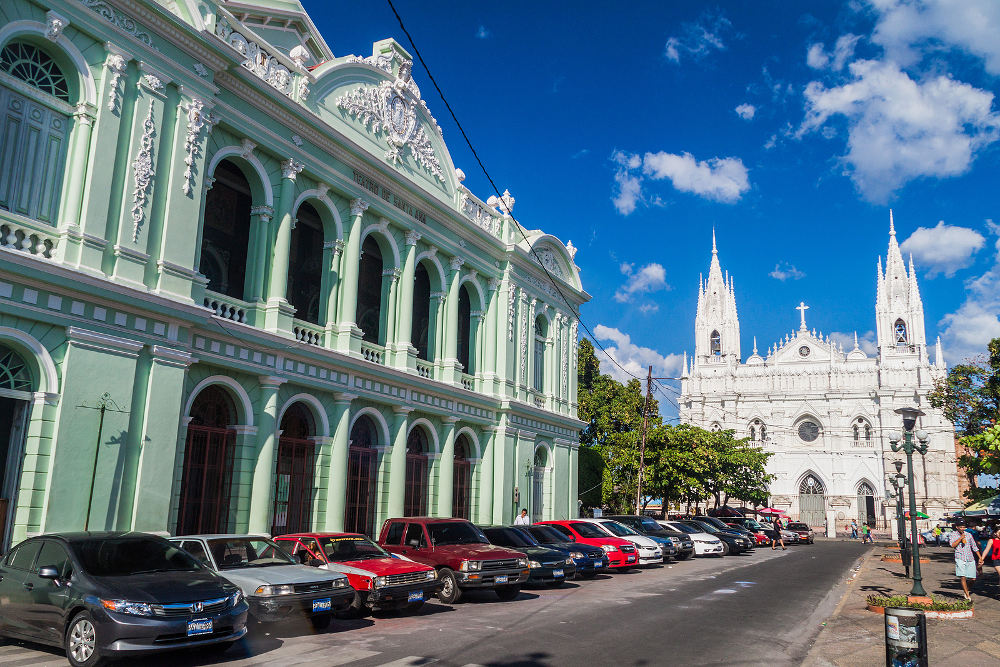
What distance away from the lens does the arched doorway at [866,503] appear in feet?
219

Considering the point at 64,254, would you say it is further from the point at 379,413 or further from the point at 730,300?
the point at 730,300

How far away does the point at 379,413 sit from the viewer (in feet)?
72.6

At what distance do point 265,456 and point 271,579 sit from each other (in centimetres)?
745

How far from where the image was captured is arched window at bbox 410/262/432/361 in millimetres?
25328

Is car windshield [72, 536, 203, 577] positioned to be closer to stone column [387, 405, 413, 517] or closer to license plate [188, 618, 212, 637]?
license plate [188, 618, 212, 637]

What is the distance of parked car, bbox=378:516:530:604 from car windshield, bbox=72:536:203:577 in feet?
18.2

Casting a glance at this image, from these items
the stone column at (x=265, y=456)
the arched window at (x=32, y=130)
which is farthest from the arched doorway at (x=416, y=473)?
the arched window at (x=32, y=130)

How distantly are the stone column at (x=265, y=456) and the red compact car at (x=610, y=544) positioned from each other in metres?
7.73

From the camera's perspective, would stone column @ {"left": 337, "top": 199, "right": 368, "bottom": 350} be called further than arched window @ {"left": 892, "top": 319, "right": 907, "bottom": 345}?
No

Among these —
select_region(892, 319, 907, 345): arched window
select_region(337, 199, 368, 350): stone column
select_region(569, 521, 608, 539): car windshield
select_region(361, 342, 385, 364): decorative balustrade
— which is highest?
select_region(892, 319, 907, 345): arched window

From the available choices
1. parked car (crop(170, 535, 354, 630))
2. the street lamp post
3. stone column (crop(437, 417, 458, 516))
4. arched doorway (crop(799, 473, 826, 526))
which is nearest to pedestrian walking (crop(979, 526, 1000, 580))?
the street lamp post

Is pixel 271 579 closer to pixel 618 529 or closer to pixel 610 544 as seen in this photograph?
pixel 610 544

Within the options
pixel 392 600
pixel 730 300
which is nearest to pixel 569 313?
pixel 392 600

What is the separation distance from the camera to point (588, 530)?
2362 centimetres
